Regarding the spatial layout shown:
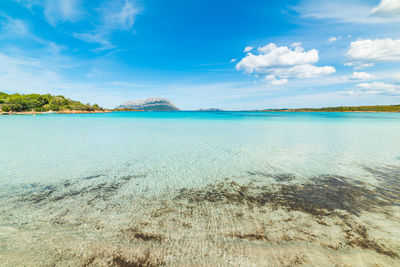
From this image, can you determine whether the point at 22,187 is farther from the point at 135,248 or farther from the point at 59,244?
the point at 135,248

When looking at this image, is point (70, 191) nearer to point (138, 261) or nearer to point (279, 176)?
point (138, 261)

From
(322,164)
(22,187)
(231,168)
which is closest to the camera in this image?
(22,187)

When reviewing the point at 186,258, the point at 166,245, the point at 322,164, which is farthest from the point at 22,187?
the point at 322,164

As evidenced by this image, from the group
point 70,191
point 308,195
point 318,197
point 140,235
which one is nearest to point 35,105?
point 70,191

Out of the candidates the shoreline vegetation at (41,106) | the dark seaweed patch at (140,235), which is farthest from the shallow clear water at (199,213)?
the shoreline vegetation at (41,106)

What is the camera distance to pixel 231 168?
9727 mm

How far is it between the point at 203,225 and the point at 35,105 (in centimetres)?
14704

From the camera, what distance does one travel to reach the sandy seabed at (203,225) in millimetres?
3631

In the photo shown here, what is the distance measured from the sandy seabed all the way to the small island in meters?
129

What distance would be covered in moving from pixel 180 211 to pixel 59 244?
9.73 feet

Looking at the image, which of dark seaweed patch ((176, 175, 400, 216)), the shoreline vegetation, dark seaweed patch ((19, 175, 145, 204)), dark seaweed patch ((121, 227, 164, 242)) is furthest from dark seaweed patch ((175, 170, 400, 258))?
the shoreline vegetation

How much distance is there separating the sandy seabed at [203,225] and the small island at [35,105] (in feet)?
422

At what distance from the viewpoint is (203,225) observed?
186 inches

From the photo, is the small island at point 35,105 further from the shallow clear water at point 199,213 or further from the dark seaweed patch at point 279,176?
the dark seaweed patch at point 279,176
